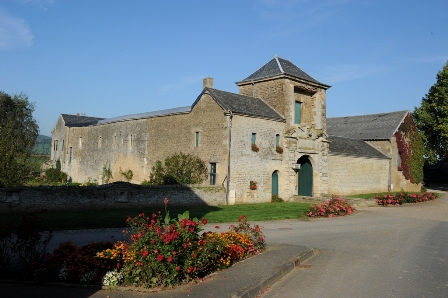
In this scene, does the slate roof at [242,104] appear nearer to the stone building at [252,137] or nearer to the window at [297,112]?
the stone building at [252,137]

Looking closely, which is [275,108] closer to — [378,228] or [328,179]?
[328,179]

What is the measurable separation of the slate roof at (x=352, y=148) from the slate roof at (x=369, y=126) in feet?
5.89

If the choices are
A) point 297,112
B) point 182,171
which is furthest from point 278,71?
point 182,171

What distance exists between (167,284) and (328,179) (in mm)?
23615

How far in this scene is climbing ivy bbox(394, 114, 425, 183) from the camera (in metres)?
36.4

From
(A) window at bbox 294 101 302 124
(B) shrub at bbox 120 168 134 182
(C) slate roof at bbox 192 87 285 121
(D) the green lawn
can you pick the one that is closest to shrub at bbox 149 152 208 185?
(D) the green lawn

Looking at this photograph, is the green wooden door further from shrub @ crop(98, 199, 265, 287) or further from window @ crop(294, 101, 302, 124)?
shrub @ crop(98, 199, 265, 287)

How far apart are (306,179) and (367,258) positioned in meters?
17.9

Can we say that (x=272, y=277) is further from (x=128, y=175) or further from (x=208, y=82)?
(x=128, y=175)

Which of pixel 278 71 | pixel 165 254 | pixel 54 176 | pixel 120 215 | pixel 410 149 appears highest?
pixel 278 71

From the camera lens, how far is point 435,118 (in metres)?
39.2

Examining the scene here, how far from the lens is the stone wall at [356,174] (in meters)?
29.0

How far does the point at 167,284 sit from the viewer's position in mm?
6395

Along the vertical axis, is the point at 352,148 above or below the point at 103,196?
above
